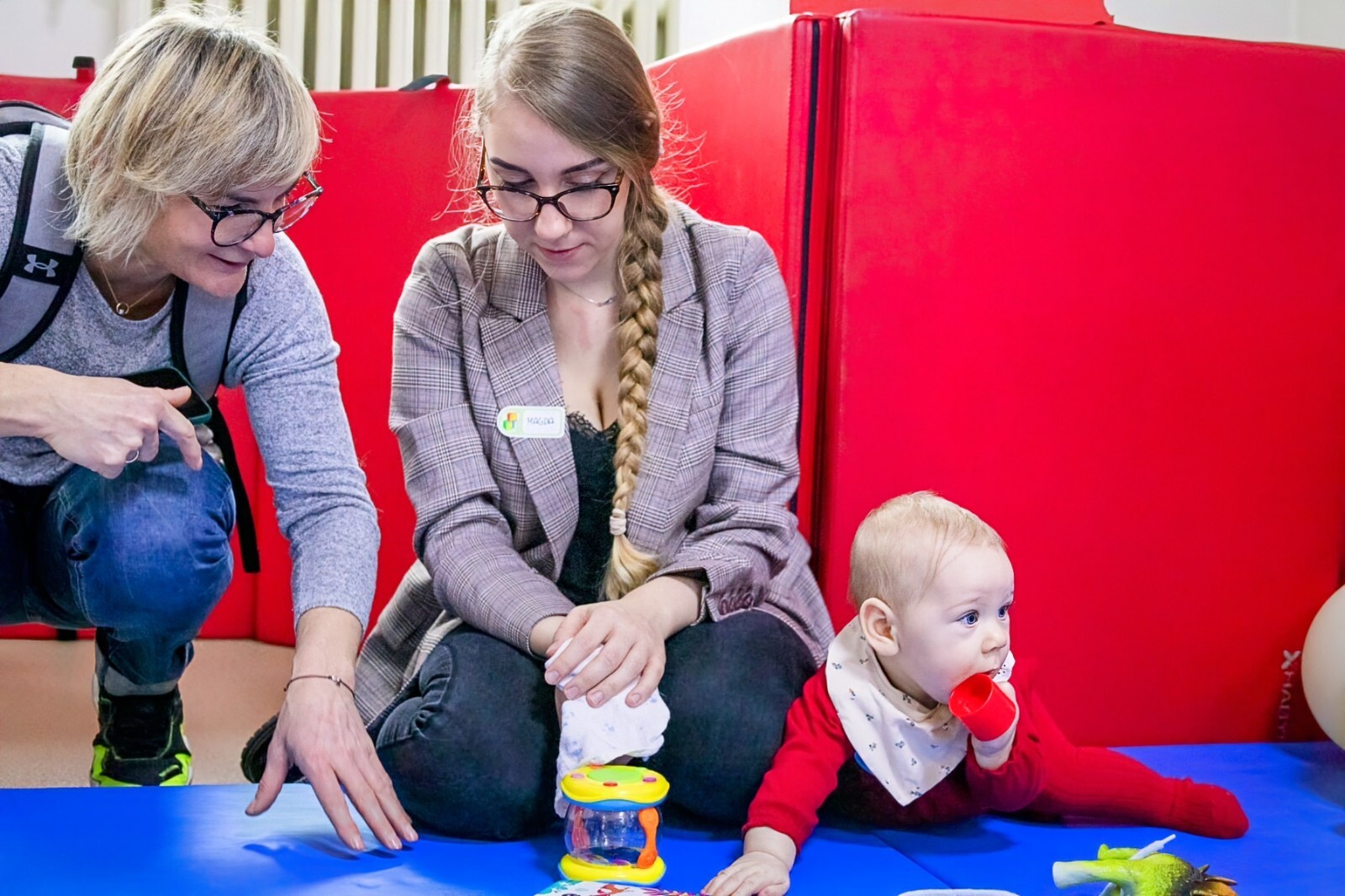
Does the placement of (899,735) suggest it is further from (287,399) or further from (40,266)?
(40,266)

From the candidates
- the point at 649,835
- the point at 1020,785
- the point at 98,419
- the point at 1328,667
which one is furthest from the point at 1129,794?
the point at 98,419

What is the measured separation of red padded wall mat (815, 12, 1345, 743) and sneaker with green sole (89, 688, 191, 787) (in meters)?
0.73

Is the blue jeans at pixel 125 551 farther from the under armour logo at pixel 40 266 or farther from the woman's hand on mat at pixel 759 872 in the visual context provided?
the woman's hand on mat at pixel 759 872

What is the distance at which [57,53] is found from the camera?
3.23 m

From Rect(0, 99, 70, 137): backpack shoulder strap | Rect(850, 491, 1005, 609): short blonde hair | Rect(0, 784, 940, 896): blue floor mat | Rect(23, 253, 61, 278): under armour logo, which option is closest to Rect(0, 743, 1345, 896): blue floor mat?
Rect(0, 784, 940, 896): blue floor mat

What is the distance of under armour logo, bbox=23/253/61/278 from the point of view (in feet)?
3.94

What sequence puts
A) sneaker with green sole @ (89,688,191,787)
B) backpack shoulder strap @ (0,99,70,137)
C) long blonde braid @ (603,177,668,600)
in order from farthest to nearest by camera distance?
sneaker with green sole @ (89,688,191,787), long blonde braid @ (603,177,668,600), backpack shoulder strap @ (0,99,70,137)

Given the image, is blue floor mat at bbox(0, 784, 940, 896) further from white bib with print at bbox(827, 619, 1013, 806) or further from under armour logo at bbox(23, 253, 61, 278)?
under armour logo at bbox(23, 253, 61, 278)

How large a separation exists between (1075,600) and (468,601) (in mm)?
718

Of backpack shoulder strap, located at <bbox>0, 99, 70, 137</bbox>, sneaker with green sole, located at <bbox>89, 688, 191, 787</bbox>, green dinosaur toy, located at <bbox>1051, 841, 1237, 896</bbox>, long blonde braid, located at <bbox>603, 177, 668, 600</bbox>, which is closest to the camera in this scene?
green dinosaur toy, located at <bbox>1051, 841, 1237, 896</bbox>

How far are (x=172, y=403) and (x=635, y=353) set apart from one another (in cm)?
44

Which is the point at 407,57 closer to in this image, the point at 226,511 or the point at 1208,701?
the point at 226,511

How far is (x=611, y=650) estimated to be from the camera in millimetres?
1215

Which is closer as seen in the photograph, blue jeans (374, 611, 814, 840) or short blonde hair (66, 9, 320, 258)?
short blonde hair (66, 9, 320, 258)
